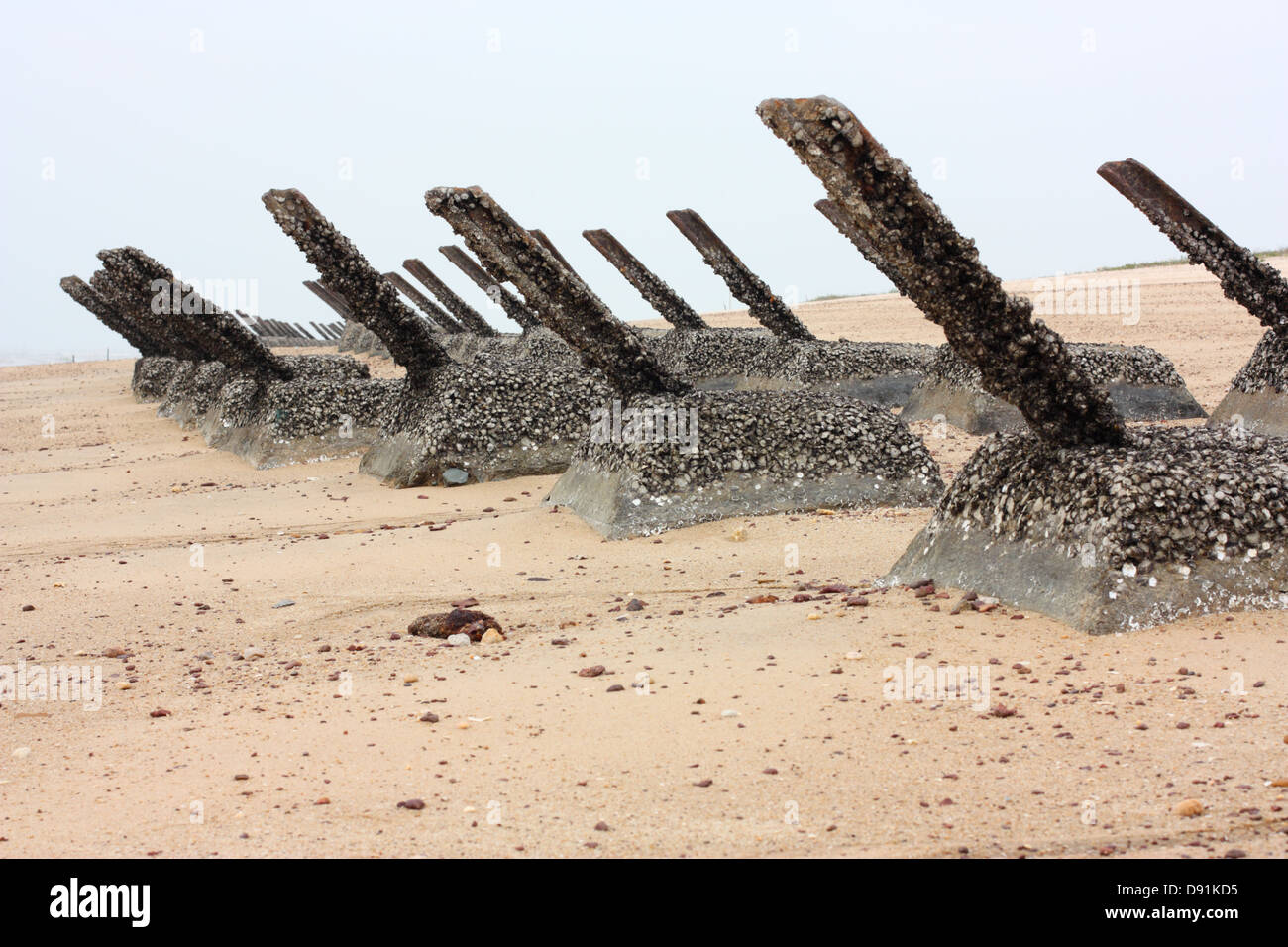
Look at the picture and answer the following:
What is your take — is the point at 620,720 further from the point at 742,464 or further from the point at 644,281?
the point at 644,281

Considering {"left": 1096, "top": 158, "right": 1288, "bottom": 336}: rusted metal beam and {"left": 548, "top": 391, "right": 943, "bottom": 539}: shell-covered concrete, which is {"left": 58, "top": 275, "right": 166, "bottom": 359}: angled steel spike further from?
{"left": 1096, "top": 158, "right": 1288, "bottom": 336}: rusted metal beam

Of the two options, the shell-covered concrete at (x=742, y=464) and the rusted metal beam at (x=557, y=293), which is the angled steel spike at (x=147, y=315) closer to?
the rusted metal beam at (x=557, y=293)

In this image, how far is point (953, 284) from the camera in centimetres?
616

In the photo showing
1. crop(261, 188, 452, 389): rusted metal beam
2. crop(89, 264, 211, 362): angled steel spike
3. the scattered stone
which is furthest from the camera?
crop(89, 264, 211, 362): angled steel spike

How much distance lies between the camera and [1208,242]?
11578 mm

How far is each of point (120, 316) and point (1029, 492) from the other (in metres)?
31.8

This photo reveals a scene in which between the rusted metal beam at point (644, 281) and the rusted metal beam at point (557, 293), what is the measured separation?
1020 centimetres

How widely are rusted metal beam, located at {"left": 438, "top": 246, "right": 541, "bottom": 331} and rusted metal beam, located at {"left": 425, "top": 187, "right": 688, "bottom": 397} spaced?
15.5 m

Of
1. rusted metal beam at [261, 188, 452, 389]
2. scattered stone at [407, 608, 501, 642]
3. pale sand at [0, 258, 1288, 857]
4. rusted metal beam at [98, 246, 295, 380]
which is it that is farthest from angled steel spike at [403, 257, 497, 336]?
scattered stone at [407, 608, 501, 642]
